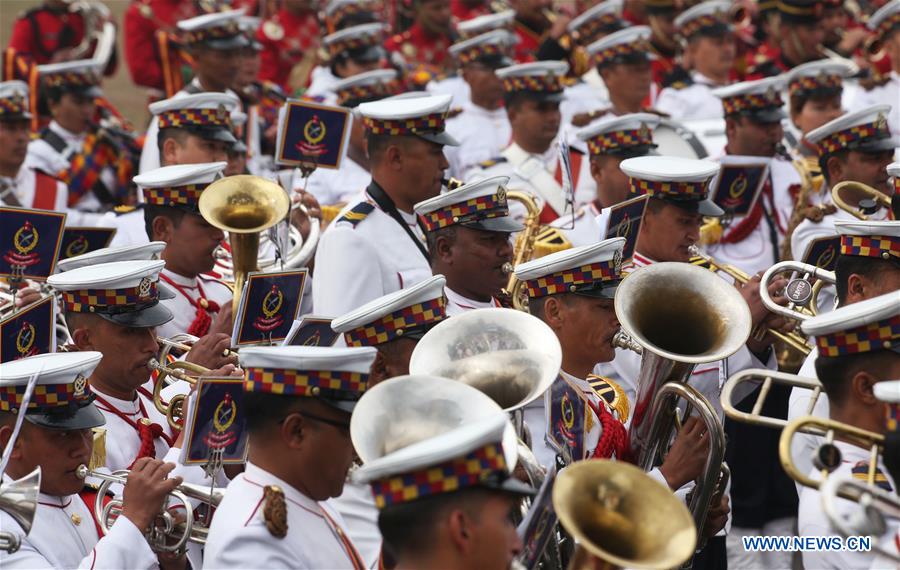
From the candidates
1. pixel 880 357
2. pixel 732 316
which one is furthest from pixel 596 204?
pixel 880 357

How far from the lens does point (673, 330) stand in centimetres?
530

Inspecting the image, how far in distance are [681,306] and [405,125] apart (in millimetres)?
2324

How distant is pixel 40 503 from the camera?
5.08m

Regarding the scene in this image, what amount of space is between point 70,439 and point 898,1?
9332 mm

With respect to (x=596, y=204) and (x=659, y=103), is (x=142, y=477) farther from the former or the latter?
(x=659, y=103)

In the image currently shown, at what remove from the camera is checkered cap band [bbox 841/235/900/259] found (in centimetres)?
572

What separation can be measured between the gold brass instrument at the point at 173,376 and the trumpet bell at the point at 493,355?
1540mm

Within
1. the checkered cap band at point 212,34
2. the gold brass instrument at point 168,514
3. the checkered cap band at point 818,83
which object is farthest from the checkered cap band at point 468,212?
the checkered cap band at point 212,34

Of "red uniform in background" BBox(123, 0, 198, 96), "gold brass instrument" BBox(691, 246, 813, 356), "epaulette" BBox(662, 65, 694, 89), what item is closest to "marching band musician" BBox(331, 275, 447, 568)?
"gold brass instrument" BBox(691, 246, 813, 356)

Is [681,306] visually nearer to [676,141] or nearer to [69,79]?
[676,141]

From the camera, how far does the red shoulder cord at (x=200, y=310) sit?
7090 mm

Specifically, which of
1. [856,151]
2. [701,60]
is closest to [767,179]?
[856,151]

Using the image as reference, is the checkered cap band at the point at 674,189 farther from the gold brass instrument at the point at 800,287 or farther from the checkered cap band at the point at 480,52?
the checkered cap band at the point at 480,52

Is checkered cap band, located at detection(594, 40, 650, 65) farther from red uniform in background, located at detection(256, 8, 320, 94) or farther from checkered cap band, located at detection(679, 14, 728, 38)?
red uniform in background, located at detection(256, 8, 320, 94)
